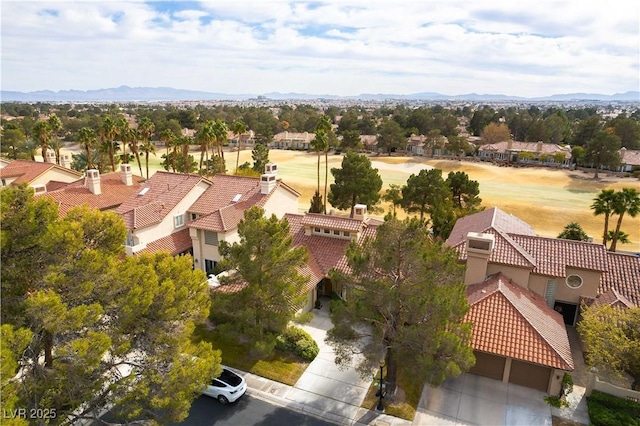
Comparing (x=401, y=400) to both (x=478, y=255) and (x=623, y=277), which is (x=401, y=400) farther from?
(x=623, y=277)

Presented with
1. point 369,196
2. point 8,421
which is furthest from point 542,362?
point 369,196

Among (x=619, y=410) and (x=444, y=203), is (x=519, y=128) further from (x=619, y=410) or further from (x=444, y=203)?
(x=619, y=410)

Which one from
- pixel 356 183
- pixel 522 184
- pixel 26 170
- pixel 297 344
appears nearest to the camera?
pixel 297 344

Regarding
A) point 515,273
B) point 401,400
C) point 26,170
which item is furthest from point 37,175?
point 515,273

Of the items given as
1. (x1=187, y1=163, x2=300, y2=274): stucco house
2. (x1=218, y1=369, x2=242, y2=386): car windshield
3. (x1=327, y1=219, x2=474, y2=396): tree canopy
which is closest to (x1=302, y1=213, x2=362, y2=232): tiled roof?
(x1=187, y1=163, x2=300, y2=274): stucco house

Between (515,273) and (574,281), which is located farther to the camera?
(574,281)

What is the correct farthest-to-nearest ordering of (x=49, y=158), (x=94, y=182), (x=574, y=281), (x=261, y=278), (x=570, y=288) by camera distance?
(x=49, y=158)
(x=94, y=182)
(x=570, y=288)
(x=574, y=281)
(x=261, y=278)

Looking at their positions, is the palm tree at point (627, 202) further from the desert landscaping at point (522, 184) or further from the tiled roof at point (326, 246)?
the tiled roof at point (326, 246)
